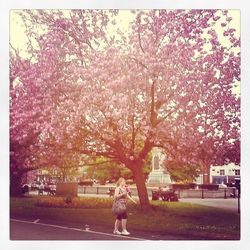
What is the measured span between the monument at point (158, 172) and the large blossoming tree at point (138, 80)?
0.09m

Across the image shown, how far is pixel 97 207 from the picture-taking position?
18.8m

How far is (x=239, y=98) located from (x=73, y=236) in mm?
2810

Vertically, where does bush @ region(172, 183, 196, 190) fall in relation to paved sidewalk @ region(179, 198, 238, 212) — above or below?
above

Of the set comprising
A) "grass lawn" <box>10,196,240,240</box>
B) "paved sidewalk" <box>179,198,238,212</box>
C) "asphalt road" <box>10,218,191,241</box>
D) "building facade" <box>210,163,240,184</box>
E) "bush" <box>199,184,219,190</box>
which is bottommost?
"asphalt road" <box>10,218,191,241</box>

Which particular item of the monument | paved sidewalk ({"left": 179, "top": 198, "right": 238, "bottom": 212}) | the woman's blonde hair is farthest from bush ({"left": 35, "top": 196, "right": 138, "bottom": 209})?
paved sidewalk ({"left": 179, "top": 198, "right": 238, "bottom": 212})

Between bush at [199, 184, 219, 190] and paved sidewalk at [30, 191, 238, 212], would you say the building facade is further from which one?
paved sidewalk at [30, 191, 238, 212]

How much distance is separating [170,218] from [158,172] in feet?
2.04

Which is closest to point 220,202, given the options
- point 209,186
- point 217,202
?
point 217,202

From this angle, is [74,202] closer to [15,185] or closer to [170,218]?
[15,185]

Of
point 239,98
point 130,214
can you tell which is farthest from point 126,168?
point 239,98

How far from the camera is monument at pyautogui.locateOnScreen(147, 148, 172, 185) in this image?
61.6 ft

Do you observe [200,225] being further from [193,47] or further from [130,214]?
[193,47]

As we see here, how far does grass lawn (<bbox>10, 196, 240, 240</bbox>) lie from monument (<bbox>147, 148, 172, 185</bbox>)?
0.94ft

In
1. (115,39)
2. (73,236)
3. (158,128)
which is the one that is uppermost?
(115,39)
